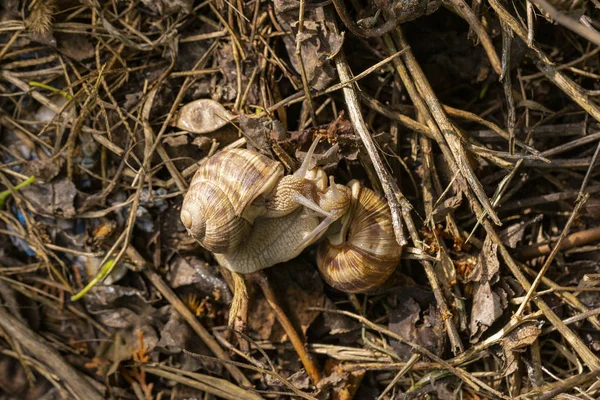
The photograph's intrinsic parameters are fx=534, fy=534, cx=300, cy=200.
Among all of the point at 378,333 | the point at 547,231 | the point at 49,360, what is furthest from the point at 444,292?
the point at 49,360

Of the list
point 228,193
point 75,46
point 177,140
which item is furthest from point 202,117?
point 75,46

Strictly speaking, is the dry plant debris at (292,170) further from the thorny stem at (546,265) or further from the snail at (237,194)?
the snail at (237,194)

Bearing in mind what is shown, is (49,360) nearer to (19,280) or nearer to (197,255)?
(19,280)

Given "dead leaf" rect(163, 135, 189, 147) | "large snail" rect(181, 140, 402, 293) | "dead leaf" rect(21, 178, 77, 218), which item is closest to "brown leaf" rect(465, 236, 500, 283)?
"large snail" rect(181, 140, 402, 293)

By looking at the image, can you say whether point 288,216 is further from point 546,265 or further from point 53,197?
point 53,197

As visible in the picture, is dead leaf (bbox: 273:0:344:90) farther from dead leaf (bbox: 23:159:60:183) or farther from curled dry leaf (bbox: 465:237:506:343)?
dead leaf (bbox: 23:159:60:183)

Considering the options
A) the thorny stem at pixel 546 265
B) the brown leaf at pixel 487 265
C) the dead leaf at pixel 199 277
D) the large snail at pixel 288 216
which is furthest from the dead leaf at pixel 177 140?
the thorny stem at pixel 546 265

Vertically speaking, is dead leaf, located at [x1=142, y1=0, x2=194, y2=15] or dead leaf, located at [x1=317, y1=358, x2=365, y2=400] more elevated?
dead leaf, located at [x1=142, y1=0, x2=194, y2=15]
